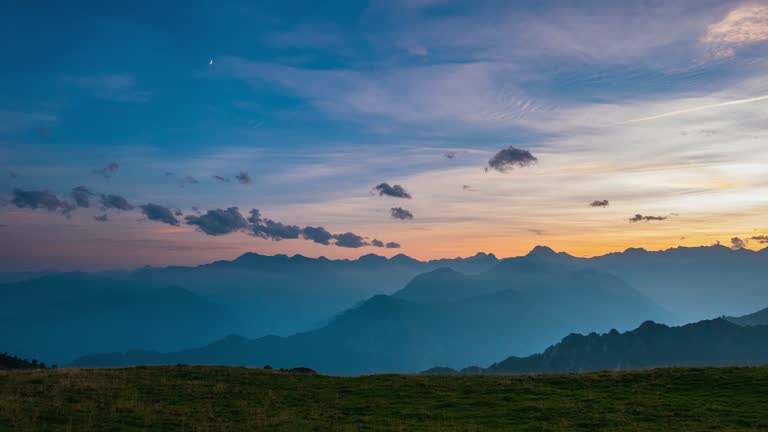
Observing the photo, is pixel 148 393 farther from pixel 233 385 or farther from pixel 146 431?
pixel 146 431

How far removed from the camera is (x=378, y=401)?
1459 inches

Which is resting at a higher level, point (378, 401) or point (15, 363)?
point (378, 401)

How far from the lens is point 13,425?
2803 cm

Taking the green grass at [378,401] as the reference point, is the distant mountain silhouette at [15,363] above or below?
below

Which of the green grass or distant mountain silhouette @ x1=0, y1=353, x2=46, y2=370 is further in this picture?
distant mountain silhouette @ x1=0, y1=353, x2=46, y2=370

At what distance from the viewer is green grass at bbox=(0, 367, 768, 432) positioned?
97.9 ft

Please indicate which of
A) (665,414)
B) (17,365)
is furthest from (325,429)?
(17,365)

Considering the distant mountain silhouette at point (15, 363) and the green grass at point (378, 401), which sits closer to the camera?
the green grass at point (378, 401)

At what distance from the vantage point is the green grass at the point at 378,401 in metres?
29.8

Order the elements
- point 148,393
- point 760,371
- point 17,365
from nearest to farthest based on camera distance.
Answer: point 148,393 < point 760,371 < point 17,365

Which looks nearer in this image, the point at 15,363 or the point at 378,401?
the point at 378,401

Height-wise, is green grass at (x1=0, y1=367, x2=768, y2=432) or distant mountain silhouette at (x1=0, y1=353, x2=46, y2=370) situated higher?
green grass at (x1=0, y1=367, x2=768, y2=432)

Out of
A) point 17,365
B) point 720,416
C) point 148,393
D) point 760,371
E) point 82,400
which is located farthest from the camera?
point 17,365

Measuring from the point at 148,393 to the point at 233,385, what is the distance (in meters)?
6.13
